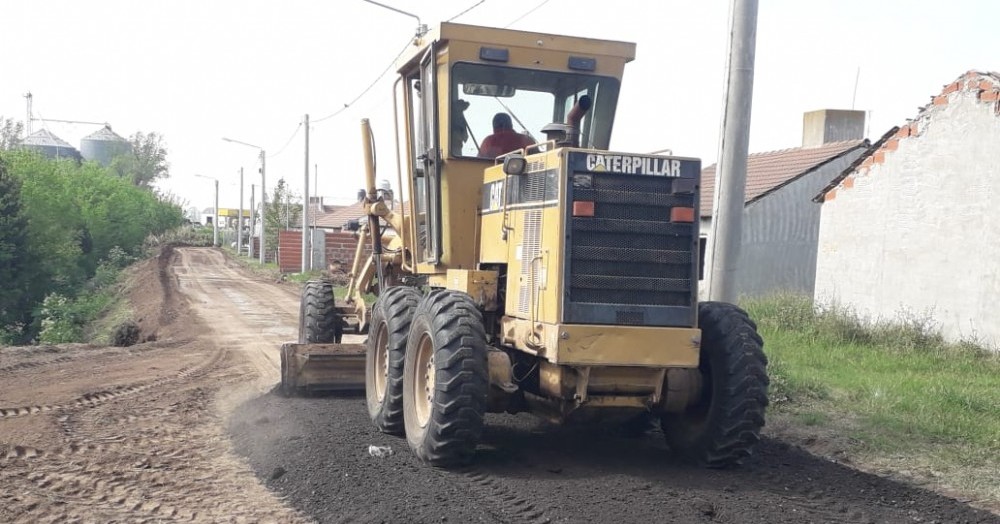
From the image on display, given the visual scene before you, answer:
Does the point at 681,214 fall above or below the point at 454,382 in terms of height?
above

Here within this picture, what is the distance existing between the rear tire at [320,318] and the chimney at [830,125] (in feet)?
56.5

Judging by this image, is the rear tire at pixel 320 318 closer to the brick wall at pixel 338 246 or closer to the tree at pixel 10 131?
the brick wall at pixel 338 246

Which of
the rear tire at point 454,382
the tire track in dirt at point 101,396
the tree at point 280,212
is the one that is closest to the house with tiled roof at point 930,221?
the rear tire at point 454,382

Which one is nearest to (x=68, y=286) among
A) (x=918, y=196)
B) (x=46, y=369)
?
(x=46, y=369)

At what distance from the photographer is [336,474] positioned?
669 centimetres

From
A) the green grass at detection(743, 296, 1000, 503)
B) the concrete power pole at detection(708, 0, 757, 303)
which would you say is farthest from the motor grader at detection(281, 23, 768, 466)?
the green grass at detection(743, 296, 1000, 503)

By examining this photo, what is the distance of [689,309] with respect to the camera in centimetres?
679

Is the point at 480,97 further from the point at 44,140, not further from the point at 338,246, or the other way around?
the point at 44,140

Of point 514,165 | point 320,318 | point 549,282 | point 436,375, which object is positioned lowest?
point 320,318

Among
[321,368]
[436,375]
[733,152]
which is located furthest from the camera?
[321,368]

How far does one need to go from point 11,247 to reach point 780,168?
25.0 metres

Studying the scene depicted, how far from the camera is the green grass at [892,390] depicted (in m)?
7.74

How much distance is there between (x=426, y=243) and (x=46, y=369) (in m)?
6.81

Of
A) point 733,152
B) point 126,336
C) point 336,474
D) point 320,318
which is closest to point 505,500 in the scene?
point 336,474
